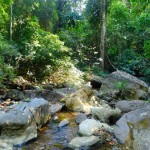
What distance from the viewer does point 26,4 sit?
553 inches

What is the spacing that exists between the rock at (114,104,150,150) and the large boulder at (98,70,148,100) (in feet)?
17.2

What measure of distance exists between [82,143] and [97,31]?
1207 cm

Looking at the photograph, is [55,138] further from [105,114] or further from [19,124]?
[105,114]

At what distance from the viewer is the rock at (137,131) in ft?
15.5

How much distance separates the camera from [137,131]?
4.82 metres

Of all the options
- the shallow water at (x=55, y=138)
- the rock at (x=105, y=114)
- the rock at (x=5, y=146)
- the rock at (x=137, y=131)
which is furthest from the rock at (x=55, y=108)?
the rock at (x=137, y=131)

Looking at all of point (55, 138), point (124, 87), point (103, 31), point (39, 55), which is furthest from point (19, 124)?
point (103, 31)

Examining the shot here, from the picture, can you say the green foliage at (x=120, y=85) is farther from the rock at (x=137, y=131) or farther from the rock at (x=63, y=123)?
the rock at (x=137, y=131)

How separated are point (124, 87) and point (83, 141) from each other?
242 inches

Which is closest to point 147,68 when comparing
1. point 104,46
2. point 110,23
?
point 104,46

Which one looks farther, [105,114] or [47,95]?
[47,95]

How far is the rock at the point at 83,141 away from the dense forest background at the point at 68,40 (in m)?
5.12

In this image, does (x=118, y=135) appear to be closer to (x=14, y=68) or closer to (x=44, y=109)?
(x=44, y=109)

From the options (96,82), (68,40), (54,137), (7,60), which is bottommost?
(54,137)
